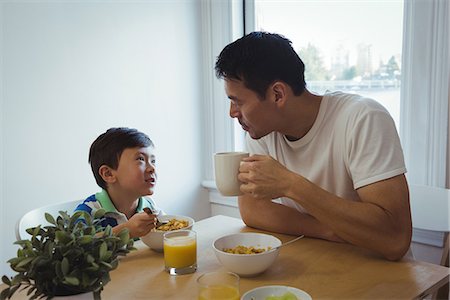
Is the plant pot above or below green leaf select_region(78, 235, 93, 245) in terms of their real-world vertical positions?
below

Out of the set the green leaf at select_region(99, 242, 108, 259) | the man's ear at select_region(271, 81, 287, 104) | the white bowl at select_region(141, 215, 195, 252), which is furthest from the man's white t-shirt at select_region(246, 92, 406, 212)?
the green leaf at select_region(99, 242, 108, 259)

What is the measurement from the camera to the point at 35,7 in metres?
1.96

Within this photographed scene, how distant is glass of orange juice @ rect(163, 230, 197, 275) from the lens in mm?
1081

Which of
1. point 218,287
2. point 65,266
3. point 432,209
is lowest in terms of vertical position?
point 432,209

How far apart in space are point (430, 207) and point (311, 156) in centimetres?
60

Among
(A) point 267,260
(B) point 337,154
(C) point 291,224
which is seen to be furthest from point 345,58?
(A) point 267,260

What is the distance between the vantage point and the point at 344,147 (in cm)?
132

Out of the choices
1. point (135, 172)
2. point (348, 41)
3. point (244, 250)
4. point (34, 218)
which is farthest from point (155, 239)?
point (348, 41)

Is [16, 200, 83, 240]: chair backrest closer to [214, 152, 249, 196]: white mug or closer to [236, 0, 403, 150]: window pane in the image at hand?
[214, 152, 249, 196]: white mug

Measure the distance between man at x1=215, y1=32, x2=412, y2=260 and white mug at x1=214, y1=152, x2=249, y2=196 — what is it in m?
0.02

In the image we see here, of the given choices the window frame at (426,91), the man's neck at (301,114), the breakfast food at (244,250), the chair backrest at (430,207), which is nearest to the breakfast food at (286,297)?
the breakfast food at (244,250)

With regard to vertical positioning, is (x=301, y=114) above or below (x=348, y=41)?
below

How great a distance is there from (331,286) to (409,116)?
3.74 ft

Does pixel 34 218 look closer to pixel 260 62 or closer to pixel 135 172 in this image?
pixel 135 172
